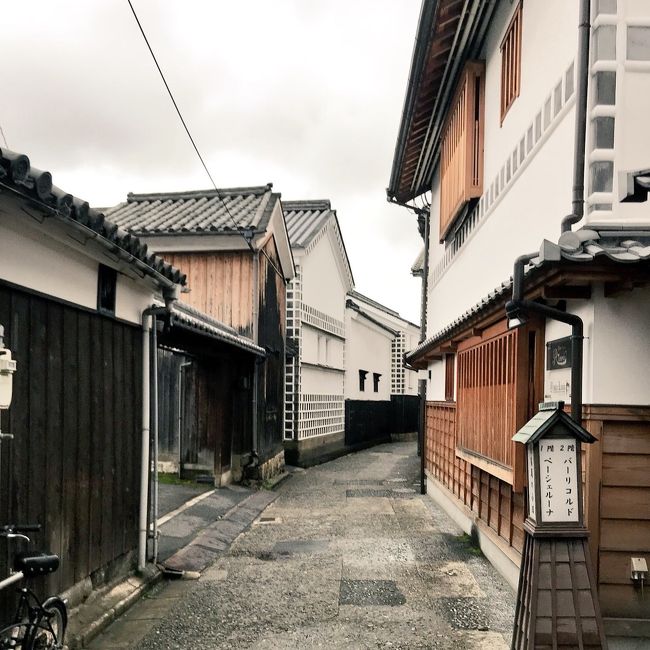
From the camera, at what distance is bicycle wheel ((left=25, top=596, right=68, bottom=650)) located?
498 centimetres

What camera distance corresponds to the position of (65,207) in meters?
5.28

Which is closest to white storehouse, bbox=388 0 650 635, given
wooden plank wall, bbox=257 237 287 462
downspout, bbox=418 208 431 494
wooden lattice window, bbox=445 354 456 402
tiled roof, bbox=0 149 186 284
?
wooden lattice window, bbox=445 354 456 402

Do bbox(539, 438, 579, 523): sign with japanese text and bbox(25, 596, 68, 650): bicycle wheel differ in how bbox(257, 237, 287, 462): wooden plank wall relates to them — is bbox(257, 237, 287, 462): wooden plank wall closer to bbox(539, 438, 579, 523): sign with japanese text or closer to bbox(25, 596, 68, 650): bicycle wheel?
bbox(25, 596, 68, 650): bicycle wheel

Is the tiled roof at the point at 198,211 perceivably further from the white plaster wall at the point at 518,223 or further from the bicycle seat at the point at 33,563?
the bicycle seat at the point at 33,563

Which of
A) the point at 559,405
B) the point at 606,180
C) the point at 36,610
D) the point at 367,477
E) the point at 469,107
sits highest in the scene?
the point at 469,107

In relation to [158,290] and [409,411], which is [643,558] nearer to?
[158,290]

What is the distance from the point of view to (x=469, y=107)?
10930 mm

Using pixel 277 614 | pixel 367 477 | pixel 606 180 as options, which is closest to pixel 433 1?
pixel 606 180

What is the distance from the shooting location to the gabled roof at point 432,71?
983 cm

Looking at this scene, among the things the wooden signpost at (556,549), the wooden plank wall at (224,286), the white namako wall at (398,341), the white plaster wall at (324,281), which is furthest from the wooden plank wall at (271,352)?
the white namako wall at (398,341)

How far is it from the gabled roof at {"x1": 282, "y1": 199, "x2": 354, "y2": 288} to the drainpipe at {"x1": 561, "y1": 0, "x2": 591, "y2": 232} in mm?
17517

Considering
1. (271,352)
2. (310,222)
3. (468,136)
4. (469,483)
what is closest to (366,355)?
(310,222)

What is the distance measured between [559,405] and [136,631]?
4828 millimetres

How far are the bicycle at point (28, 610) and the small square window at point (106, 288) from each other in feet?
9.12
